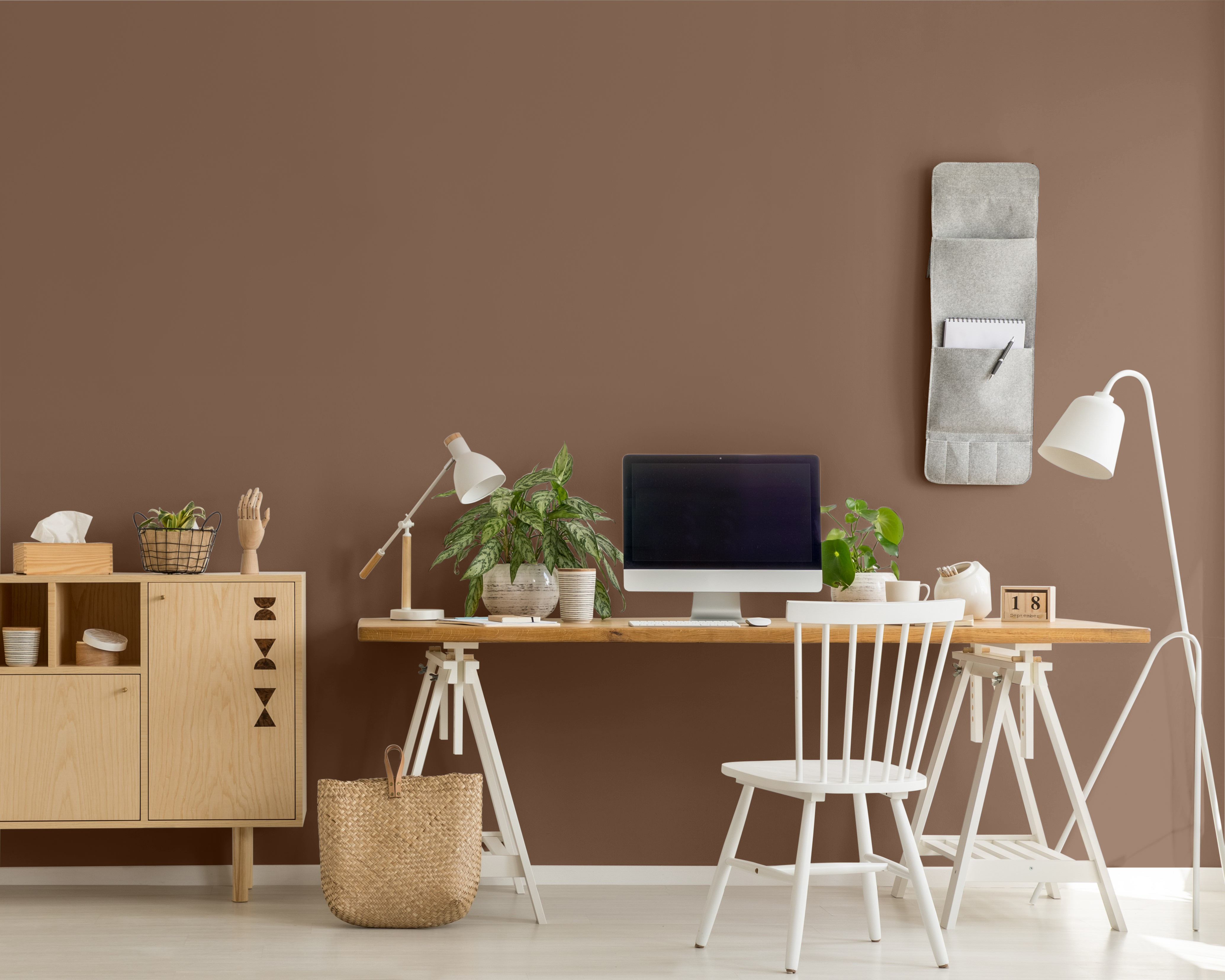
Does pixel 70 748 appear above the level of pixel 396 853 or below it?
above

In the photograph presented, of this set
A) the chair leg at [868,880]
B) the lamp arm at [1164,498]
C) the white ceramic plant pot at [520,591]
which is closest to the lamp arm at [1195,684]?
the lamp arm at [1164,498]

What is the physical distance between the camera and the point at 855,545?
3.13 m

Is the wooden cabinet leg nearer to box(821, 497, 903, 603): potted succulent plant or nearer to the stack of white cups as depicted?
the stack of white cups

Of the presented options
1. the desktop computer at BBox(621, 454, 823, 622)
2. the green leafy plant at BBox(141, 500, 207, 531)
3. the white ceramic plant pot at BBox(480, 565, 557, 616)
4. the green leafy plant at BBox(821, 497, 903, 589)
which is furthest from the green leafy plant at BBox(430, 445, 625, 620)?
the green leafy plant at BBox(141, 500, 207, 531)

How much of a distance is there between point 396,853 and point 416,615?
2.01 ft

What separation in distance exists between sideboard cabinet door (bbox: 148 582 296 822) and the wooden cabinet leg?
0.26ft

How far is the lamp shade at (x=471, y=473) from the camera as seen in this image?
2992mm

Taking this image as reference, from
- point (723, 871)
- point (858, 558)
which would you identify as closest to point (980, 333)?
point (858, 558)

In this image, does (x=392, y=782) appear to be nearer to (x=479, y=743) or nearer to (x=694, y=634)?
Result: (x=479, y=743)

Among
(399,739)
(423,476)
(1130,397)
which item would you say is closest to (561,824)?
(399,739)

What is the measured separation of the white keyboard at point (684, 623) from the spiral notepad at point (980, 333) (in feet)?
3.70

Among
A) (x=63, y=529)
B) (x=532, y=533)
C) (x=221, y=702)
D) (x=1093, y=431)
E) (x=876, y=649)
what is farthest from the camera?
(x=532, y=533)

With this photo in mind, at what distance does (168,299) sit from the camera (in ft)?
10.9

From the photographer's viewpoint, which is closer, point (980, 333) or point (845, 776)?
point (845, 776)
